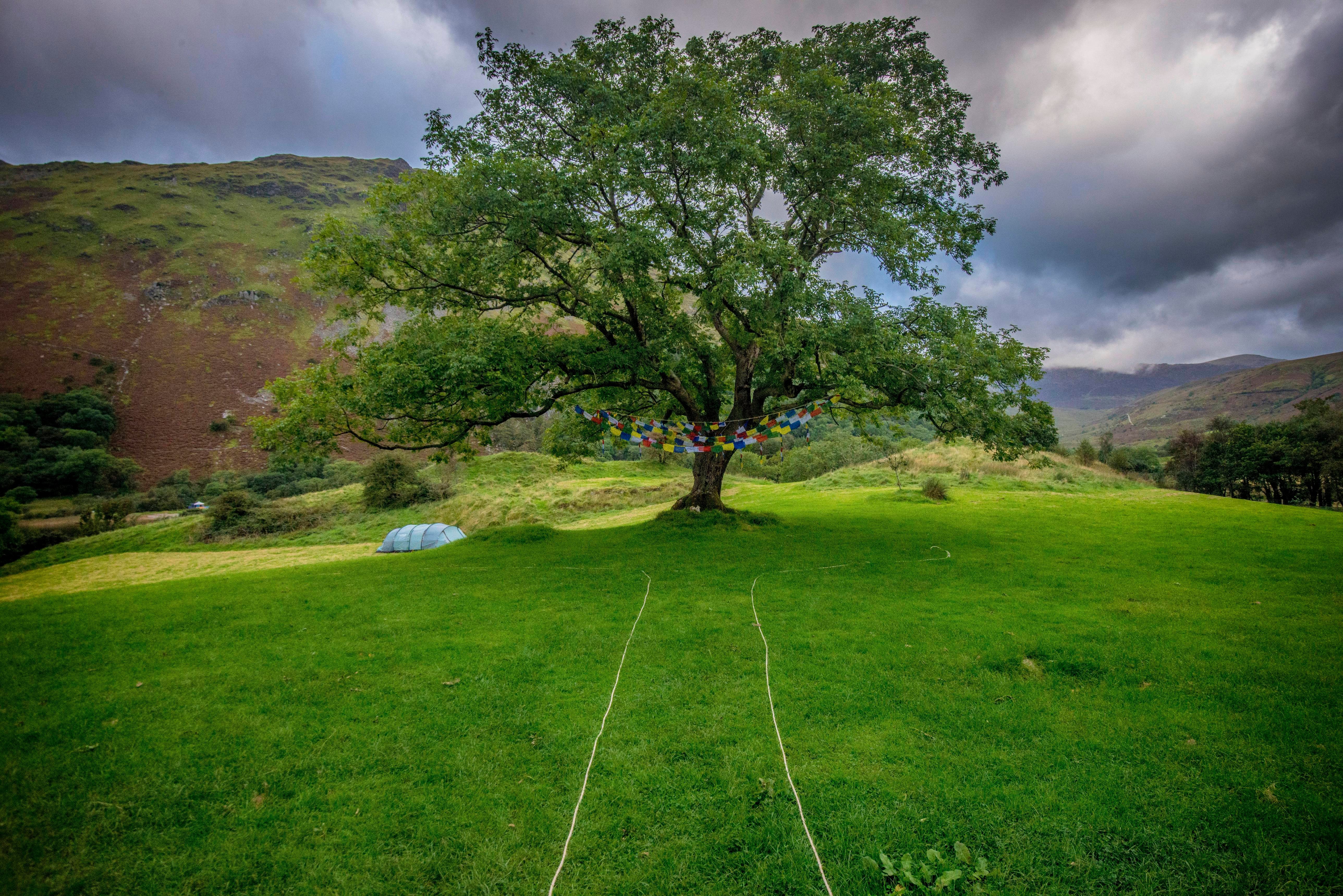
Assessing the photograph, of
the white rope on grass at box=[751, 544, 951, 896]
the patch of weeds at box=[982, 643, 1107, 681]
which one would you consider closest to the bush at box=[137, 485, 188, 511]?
the white rope on grass at box=[751, 544, 951, 896]

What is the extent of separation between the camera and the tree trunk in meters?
15.5

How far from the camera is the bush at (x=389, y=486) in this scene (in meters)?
36.5

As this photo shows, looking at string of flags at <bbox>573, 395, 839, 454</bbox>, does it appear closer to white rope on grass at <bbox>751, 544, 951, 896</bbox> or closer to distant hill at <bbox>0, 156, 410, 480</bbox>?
white rope on grass at <bbox>751, 544, 951, 896</bbox>

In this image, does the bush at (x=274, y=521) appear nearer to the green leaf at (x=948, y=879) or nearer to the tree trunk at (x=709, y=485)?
the tree trunk at (x=709, y=485)

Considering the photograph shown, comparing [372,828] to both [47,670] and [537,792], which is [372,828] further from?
[47,670]

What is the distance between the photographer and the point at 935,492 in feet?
75.3

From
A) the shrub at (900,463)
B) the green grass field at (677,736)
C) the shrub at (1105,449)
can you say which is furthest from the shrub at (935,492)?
the shrub at (1105,449)

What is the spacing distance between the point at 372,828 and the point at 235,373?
92.8 m

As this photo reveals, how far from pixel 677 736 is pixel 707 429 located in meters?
9.92

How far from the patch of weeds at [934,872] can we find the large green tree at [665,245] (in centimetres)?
877

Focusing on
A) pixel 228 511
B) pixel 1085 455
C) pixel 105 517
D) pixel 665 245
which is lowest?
pixel 105 517

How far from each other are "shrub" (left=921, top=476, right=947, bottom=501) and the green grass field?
1282 centimetres

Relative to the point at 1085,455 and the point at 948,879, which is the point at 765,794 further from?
the point at 1085,455

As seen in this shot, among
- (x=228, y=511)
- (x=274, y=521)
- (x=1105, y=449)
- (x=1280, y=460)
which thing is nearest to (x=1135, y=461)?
(x=1105, y=449)
